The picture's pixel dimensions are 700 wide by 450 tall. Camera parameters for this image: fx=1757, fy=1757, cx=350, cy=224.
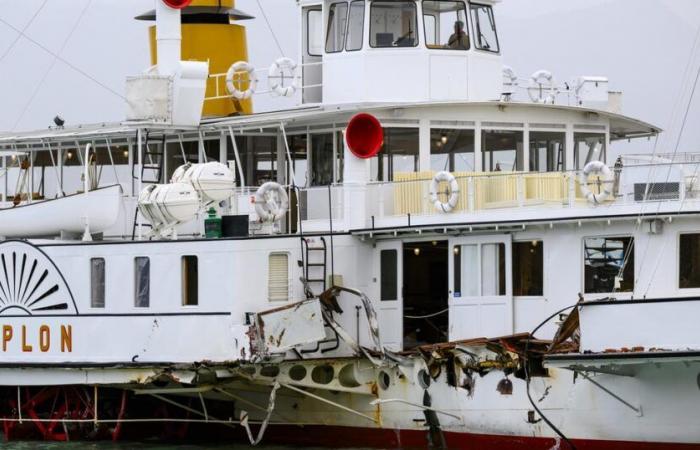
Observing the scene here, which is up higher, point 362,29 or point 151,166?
point 362,29

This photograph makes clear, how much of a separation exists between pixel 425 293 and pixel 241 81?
6.15 m

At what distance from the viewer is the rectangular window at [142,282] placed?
28.0 meters

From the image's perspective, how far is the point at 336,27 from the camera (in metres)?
31.4

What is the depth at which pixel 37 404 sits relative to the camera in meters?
29.7

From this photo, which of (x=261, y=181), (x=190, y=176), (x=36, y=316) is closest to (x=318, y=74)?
(x=261, y=181)

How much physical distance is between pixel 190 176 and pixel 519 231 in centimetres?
548

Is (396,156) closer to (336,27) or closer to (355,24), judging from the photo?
(355,24)

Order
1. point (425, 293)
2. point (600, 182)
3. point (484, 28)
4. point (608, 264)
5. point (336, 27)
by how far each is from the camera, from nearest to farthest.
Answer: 1. point (600, 182)
2. point (608, 264)
3. point (425, 293)
4. point (336, 27)
5. point (484, 28)

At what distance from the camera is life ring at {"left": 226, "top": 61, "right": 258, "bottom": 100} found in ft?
105

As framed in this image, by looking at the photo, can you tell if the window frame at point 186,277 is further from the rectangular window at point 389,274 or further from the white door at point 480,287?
the white door at point 480,287

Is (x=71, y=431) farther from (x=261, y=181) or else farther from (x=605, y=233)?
(x=605, y=233)

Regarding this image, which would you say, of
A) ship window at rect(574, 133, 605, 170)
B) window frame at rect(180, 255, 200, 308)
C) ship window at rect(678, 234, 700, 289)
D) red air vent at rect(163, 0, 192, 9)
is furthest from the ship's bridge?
ship window at rect(678, 234, 700, 289)

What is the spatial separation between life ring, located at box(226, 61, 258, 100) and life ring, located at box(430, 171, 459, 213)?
5.94 metres

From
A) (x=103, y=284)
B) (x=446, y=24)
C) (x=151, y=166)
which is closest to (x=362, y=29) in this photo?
(x=446, y=24)
